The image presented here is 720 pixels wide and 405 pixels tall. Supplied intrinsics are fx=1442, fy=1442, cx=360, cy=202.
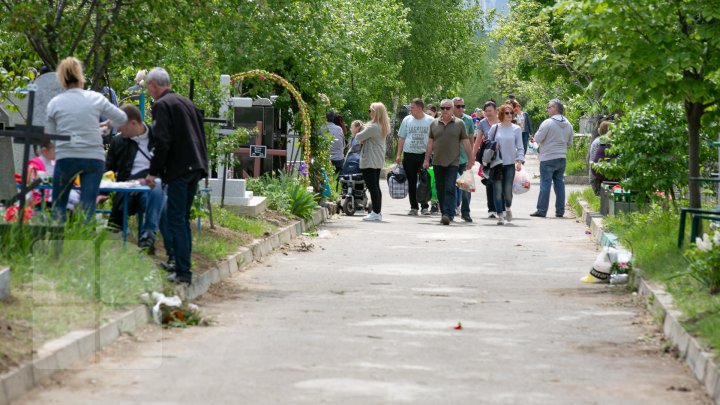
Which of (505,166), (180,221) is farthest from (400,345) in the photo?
(505,166)

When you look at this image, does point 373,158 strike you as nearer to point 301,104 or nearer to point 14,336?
point 301,104

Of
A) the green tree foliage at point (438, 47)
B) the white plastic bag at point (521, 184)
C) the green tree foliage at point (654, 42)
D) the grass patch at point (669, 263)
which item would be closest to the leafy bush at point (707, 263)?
the grass patch at point (669, 263)

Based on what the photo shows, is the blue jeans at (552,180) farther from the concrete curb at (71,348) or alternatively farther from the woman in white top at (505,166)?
the concrete curb at (71,348)

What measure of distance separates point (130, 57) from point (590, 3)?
198 inches

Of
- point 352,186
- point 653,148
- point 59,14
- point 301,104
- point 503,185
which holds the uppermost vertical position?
point 59,14

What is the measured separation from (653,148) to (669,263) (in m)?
5.17

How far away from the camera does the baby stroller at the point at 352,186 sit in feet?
81.2

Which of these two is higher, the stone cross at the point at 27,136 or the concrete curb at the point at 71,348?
the stone cross at the point at 27,136

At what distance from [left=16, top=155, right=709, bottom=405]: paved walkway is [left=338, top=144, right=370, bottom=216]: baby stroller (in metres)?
8.14

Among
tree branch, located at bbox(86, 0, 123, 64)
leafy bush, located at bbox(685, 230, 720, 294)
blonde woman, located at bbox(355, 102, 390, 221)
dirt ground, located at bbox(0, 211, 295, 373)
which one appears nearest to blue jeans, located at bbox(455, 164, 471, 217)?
blonde woman, located at bbox(355, 102, 390, 221)

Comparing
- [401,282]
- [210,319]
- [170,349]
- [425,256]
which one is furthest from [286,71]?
[170,349]

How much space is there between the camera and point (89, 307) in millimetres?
10008

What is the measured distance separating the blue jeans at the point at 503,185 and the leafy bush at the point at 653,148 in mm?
4890

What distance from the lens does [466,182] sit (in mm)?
23438
